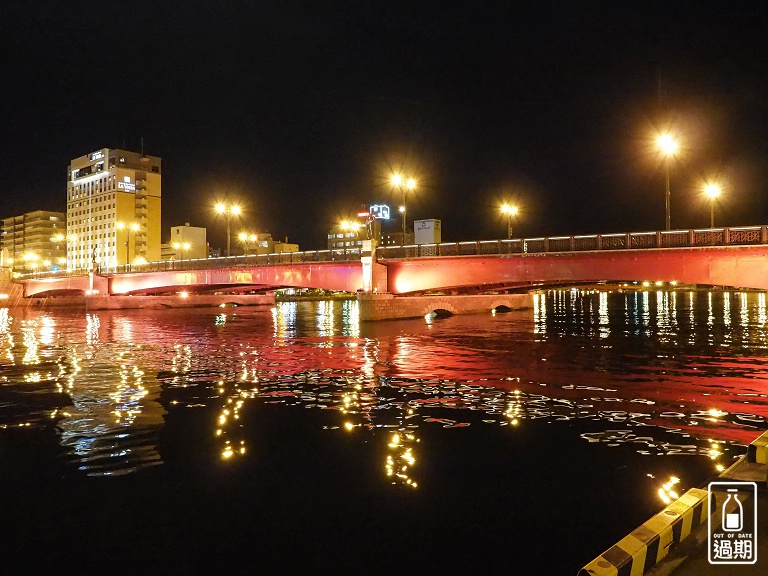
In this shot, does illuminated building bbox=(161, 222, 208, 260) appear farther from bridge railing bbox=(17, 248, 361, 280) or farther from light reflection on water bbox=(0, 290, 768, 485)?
light reflection on water bbox=(0, 290, 768, 485)

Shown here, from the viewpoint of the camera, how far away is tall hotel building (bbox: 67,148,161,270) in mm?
147375

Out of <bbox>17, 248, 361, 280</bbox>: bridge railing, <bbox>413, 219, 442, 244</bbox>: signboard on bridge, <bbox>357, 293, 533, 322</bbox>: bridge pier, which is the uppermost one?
<bbox>413, 219, 442, 244</bbox>: signboard on bridge

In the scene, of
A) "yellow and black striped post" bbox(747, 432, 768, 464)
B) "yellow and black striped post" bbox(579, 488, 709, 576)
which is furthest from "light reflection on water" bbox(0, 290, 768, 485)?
"yellow and black striped post" bbox(579, 488, 709, 576)

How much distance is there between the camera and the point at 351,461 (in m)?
8.91

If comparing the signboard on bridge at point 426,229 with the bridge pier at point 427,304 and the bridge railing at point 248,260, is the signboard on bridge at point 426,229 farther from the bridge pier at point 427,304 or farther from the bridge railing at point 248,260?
the bridge railing at point 248,260

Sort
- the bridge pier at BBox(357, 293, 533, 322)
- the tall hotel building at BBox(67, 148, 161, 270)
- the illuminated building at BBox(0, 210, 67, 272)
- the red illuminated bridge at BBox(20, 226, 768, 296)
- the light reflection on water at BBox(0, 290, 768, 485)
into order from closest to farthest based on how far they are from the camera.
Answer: the light reflection on water at BBox(0, 290, 768, 485), the red illuminated bridge at BBox(20, 226, 768, 296), the bridge pier at BBox(357, 293, 533, 322), the tall hotel building at BBox(67, 148, 161, 270), the illuminated building at BBox(0, 210, 67, 272)

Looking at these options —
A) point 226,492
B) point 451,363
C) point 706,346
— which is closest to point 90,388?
point 226,492

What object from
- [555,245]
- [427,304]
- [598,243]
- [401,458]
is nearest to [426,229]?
[427,304]

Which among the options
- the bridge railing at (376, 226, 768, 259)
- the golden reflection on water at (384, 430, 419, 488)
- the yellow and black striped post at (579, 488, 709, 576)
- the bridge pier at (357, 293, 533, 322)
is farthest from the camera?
the bridge pier at (357, 293, 533, 322)

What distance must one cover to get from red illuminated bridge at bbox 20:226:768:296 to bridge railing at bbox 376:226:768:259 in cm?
4

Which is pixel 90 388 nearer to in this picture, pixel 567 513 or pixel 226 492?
pixel 226 492

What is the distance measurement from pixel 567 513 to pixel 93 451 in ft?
24.5

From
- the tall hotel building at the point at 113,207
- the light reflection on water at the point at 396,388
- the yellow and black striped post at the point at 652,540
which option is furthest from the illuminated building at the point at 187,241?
the yellow and black striped post at the point at 652,540

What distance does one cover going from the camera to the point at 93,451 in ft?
30.9
